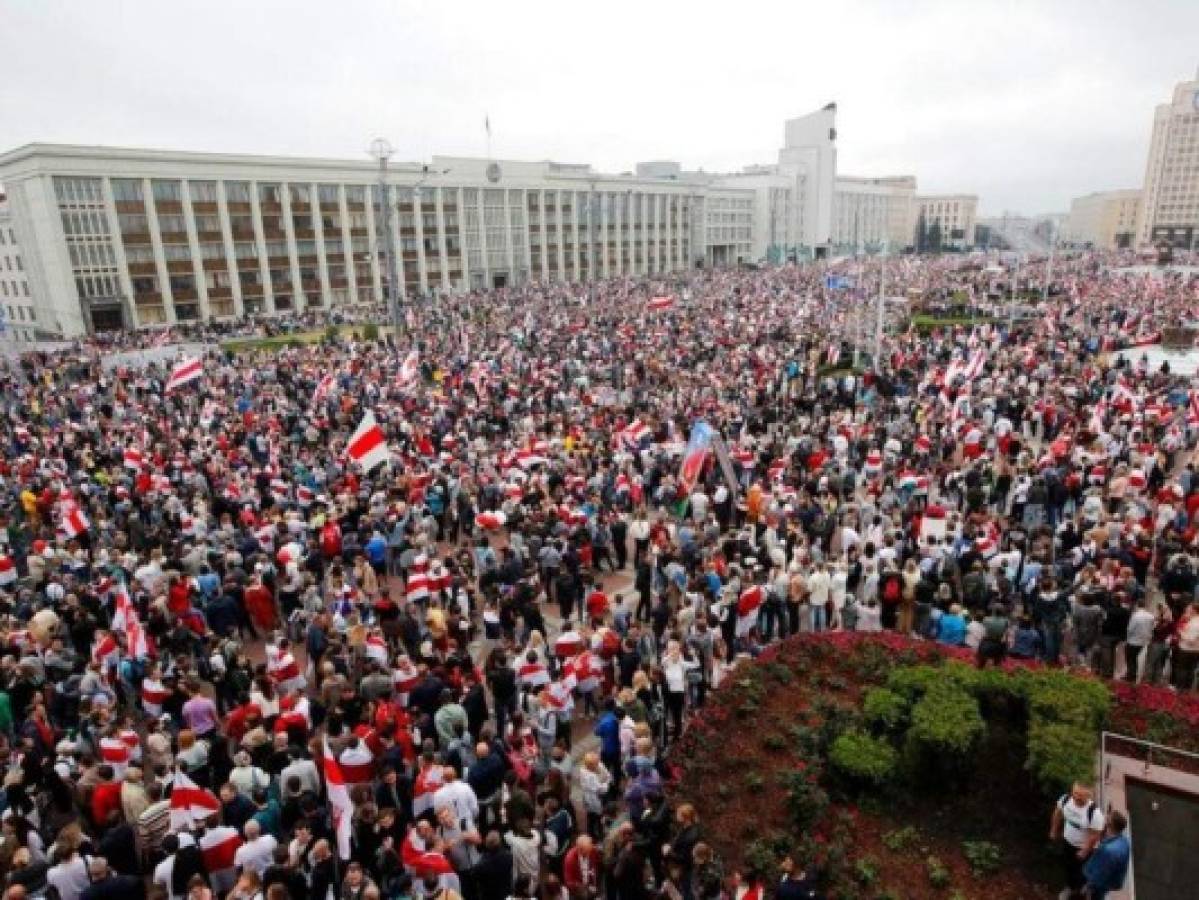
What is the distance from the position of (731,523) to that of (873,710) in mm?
7297

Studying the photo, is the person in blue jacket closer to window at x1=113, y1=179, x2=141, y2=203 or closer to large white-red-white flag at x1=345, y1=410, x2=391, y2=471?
large white-red-white flag at x1=345, y1=410, x2=391, y2=471

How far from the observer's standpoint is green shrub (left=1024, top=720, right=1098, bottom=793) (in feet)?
25.4

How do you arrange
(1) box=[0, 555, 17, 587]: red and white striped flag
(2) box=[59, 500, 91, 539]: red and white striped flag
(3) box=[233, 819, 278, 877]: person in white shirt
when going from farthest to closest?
(2) box=[59, 500, 91, 539]: red and white striped flag → (1) box=[0, 555, 17, 587]: red and white striped flag → (3) box=[233, 819, 278, 877]: person in white shirt

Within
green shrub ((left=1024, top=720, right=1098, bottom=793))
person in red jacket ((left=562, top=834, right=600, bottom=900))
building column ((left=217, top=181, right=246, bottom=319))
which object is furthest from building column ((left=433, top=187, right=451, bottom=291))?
person in red jacket ((left=562, top=834, right=600, bottom=900))

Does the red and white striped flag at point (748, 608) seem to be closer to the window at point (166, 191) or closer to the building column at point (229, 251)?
the building column at point (229, 251)

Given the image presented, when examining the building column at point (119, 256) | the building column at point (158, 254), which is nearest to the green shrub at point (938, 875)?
the building column at point (119, 256)

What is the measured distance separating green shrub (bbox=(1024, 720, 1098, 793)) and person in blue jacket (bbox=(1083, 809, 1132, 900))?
1071mm

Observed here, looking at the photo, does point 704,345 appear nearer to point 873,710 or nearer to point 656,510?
point 656,510

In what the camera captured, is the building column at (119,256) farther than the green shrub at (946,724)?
Yes

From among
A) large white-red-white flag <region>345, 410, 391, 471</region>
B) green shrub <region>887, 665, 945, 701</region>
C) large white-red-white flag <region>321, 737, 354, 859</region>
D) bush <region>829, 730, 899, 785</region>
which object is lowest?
bush <region>829, 730, 899, 785</region>

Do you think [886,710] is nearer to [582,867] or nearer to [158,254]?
[582,867]

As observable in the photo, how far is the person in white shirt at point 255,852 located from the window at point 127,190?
58.6 m

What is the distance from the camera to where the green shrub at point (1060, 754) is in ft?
25.4

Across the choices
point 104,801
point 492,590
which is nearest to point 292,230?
point 492,590
